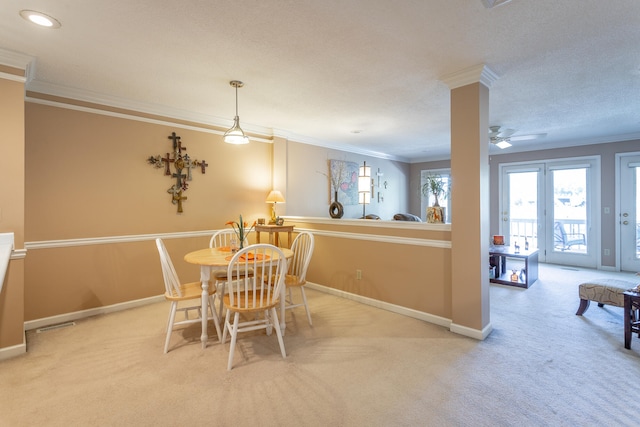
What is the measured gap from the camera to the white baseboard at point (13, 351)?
2.45m

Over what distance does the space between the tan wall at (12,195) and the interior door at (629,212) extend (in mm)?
8419

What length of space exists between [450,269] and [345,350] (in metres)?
1.30

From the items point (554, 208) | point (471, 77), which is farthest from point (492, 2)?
point (554, 208)

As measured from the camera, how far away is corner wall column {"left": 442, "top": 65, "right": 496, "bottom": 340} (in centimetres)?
275

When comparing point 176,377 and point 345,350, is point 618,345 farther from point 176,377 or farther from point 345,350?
point 176,377

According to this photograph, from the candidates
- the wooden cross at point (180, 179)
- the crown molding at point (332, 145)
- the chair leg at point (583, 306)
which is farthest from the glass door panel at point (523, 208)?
the wooden cross at point (180, 179)

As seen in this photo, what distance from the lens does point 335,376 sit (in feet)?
7.20

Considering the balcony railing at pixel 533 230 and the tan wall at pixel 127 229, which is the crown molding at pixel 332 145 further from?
the balcony railing at pixel 533 230

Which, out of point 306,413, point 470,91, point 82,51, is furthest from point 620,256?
point 82,51

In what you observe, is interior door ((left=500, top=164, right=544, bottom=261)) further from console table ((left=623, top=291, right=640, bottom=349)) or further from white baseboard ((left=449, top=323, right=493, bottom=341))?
white baseboard ((left=449, top=323, right=493, bottom=341))

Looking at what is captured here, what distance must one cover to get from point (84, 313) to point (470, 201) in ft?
13.6

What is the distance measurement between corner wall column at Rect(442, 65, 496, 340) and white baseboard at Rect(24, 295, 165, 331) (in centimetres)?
349

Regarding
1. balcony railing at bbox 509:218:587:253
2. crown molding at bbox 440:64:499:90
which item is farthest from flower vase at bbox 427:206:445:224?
balcony railing at bbox 509:218:587:253

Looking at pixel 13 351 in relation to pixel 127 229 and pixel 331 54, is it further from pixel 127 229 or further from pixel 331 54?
pixel 331 54
